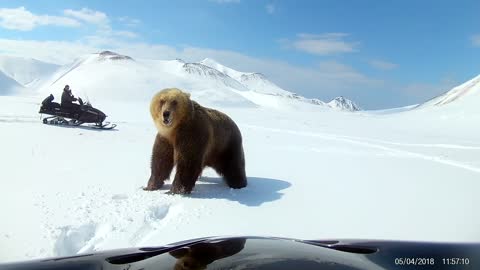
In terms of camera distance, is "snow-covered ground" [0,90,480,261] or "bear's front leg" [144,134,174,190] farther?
"bear's front leg" [144,134,174,190]

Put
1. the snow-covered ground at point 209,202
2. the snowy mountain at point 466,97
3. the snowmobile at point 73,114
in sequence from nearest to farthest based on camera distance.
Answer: the snow-covered ground at point 209,202
the snowmobile at point 73,114
the snowy mountain at point 466,97

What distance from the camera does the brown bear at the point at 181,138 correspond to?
6145mm

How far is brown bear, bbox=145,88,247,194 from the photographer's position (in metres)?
6.14

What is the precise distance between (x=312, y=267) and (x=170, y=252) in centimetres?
55

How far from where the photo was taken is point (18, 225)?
4.21m

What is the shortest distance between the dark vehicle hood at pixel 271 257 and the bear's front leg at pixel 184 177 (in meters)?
4.17

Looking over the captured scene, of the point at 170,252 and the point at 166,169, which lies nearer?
the point at 170,252

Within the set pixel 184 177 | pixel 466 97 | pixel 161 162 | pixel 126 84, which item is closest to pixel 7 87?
pixel 126 84

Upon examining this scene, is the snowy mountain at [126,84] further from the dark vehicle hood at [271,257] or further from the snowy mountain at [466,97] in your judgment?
the dark vehicle hood at [271,257]

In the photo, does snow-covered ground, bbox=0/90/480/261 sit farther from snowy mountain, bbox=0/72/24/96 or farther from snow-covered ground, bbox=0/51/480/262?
snowy mountain, bbox=0/72/24/96

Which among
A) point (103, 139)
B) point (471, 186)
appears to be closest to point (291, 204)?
Result: point (471, 186)

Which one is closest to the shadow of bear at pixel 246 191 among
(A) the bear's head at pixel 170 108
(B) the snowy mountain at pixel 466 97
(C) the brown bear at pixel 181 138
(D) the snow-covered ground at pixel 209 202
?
(D) the snow-covered ground at pixel 209 202

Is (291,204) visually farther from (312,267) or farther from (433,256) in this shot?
(312,267)

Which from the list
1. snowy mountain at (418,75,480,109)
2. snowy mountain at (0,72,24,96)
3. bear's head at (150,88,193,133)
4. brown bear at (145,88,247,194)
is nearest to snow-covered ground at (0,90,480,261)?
brown bear at (145,88,247,194)
